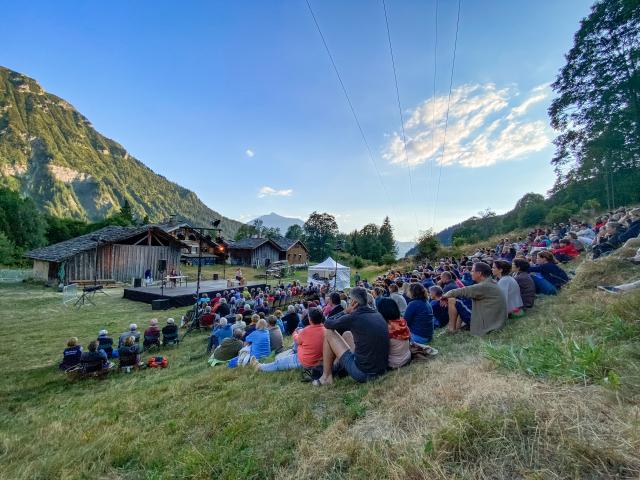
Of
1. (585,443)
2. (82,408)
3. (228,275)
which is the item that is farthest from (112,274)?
(585,443)

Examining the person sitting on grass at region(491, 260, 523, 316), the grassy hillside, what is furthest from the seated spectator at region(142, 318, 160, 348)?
the grassy hillside

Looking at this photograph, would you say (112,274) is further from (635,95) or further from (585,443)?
(635,95)

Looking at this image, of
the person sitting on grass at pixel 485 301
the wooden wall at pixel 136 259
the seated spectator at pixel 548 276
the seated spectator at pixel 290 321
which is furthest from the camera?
the wooden wall at pixel 136 259

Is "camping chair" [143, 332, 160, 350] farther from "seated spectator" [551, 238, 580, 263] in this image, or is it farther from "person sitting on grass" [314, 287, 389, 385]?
"seated spectator" [551, 238, 580, 263]

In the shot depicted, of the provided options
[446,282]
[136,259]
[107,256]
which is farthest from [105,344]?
[136,259]

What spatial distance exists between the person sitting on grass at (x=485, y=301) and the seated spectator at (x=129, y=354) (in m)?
7.43

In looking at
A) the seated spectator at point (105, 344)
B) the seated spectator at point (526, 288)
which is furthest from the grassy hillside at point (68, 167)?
the seated spectator at point (526, 288)

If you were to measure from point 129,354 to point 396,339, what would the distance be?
6736 millimetres

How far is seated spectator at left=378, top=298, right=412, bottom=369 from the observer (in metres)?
4.05

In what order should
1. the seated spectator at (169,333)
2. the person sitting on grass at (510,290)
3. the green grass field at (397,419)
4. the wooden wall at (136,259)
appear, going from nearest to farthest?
the green grass field at (397,419), the person sitting on grass at (510,290), the seated spectator at (169,333), the wooden wall at (136,259)

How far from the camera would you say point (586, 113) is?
2144 cm

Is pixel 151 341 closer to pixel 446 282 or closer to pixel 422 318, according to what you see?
pixel 422 318

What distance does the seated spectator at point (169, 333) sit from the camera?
900 centimetres

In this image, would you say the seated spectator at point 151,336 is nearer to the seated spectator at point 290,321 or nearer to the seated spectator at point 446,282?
the seated spectator at point 290,321
